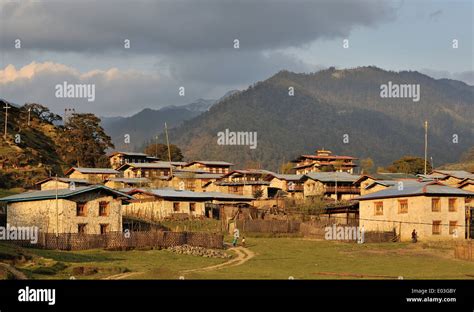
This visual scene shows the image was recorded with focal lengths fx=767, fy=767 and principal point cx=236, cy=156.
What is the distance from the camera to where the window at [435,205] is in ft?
221

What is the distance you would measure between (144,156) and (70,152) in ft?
56.2

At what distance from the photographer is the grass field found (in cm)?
3972

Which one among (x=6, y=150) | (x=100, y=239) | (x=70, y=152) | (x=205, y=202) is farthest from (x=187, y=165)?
(x=100, y=239)

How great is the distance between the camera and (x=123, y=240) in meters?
55.6

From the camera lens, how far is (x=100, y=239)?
55.2m

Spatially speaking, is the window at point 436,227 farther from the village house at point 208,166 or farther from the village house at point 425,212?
the village house at point 208,166

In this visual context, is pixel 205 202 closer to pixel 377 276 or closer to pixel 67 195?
pixel 67 195

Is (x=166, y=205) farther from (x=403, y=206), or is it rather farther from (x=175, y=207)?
(x=403, y=206)

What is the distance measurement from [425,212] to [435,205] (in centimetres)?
151

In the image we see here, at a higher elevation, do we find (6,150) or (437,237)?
(6,150)

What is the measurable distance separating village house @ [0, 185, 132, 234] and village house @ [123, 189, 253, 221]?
1430 centimetres

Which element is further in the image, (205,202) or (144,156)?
(144,156)

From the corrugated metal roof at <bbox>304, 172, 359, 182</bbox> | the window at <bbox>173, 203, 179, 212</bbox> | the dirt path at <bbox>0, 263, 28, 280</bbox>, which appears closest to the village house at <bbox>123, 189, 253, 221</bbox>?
the window at <bbox>173, 203, 179, 212</bbox>

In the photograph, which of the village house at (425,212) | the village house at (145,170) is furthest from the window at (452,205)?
the village house at (145,170)
